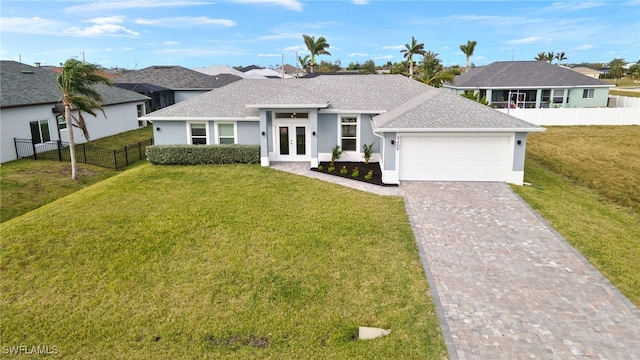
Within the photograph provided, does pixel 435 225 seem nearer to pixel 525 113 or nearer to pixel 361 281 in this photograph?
pixel 361 281

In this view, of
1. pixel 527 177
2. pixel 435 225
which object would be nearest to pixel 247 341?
pixel 435 225

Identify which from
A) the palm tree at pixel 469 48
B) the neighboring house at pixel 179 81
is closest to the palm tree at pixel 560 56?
the palm tree at pixel 469 48

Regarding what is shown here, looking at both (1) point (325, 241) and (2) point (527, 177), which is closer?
(1) point (325, 241)

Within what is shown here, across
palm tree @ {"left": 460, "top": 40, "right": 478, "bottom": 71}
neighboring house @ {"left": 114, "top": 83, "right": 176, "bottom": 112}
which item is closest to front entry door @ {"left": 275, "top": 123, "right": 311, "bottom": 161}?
neighboring house @ {"left": 114, "top": 83, "right": 176, "bottom": 112}

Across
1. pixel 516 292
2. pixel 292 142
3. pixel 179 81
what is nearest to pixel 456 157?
pixel 292 142

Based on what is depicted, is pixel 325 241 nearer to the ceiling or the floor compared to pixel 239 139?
nearer to the floor

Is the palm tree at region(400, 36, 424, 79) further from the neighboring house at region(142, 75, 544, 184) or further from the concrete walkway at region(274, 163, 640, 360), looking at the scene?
the concrete walkway at region(274, 163, 640, 360)
